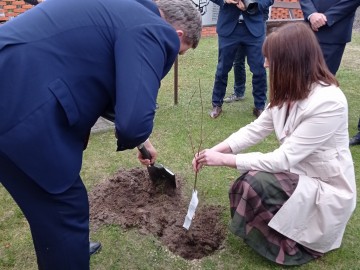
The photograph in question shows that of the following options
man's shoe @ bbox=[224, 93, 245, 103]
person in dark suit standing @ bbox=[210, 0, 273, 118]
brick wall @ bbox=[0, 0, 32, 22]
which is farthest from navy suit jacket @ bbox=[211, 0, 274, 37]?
brick wall @ bbox=[0, 0, 32, 22]

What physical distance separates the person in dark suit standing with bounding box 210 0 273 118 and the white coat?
6.90 ft

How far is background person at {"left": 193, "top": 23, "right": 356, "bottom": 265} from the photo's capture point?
6.91ft

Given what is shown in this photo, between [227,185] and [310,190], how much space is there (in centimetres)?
109

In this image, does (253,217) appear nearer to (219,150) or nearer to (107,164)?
(219,150)

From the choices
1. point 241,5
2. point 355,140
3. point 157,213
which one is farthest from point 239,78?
point 157,213

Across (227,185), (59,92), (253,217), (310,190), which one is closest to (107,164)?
(227,185)

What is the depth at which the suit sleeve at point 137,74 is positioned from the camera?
1.38 metres

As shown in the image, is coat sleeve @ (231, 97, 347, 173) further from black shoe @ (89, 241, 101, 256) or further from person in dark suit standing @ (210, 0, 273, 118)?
person in dark suit standing @ (210, 0, 273, 118)

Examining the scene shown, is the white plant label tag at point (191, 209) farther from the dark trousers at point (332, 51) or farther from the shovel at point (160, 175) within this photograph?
the dark trousers at point (332, 51)

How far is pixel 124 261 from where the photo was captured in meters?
2.46

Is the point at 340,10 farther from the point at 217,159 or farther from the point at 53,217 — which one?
the point at 53,217

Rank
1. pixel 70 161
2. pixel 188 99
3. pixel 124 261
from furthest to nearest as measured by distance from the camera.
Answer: pixel 188 99, pixel 124 261, pixel 70 161

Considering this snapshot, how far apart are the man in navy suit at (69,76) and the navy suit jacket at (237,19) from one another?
2.87 meters

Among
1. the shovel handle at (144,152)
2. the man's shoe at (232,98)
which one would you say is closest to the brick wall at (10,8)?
the man's shoe at (232,98)
